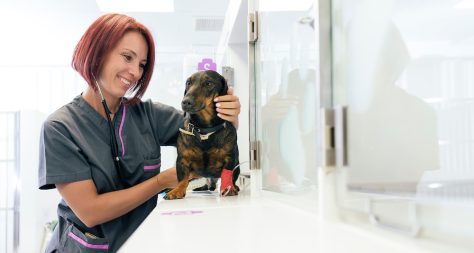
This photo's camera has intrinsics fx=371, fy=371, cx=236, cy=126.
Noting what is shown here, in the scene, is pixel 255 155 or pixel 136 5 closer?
pixel 255 155

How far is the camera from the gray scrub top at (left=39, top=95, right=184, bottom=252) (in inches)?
43.8

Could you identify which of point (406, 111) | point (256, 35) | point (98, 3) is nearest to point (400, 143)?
point (406, 111)

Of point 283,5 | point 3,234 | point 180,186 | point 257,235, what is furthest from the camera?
point 3,234

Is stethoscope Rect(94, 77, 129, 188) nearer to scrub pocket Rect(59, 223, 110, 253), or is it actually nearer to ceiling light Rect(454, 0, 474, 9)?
scrub pocket Rect(59, 223, 110, 253)

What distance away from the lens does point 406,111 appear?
1.48 ft

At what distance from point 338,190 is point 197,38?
11.5 feet

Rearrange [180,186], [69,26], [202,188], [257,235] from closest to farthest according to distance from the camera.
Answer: [257,235] < [180,186] < [202,188] < [69,26]

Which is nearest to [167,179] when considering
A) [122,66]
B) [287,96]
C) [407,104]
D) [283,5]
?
[122,66]

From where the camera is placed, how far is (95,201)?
1.08 meters

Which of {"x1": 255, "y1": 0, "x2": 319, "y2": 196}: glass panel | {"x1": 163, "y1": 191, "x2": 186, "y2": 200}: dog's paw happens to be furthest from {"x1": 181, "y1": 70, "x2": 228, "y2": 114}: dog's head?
{"x1": 163, "y1": 191, "x2": 186, "y2": 200}: dog's paw

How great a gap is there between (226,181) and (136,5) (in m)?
2.51

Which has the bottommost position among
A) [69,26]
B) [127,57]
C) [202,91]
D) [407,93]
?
[407,93]

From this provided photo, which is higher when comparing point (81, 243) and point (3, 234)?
point (81, 243)

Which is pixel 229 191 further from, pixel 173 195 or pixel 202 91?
pixel 202 91
